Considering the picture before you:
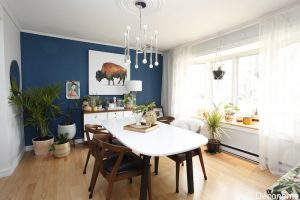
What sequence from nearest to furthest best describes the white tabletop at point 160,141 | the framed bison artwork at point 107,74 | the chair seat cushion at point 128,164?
the white tabletop at point 160,141
the chair seat cushion at point 128,164
the framed bison artwork at point 107,74

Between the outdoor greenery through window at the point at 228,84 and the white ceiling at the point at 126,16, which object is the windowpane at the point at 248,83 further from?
the white ceiling at the point at 126,16

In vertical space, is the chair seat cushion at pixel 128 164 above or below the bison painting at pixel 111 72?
below

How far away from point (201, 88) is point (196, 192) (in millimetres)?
2798

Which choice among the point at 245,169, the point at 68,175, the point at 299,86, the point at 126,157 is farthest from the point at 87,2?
the point at 245,169

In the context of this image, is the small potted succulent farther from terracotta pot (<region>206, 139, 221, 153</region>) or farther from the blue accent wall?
the blue accent wall

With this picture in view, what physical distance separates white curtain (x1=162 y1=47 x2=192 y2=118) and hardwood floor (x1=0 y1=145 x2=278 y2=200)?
1.77m

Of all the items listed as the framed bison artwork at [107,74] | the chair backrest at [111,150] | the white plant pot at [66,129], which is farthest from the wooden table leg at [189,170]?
the framed bison artwork at [107,74]

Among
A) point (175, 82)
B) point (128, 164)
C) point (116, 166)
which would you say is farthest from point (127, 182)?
point (175, 82)

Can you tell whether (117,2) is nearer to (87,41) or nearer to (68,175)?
(87,41)

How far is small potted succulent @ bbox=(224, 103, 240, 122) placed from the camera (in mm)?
3501

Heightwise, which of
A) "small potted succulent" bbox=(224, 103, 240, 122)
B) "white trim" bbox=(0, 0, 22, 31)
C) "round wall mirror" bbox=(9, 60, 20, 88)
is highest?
"white trim" bbox=(0, 0, 22, 31)

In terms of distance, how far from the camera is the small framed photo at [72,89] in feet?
12.2

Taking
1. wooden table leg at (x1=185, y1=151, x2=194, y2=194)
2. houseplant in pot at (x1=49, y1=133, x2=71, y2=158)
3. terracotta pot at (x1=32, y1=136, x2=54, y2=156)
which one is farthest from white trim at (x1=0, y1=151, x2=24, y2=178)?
wooden table leg at (x1=185, y1=151, x2=194, y2=194)

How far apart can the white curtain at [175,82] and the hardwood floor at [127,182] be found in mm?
1766
